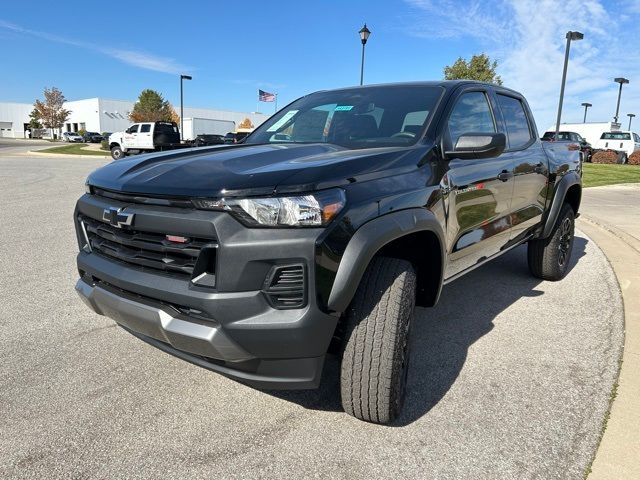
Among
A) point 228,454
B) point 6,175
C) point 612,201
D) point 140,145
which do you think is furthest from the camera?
point 140,145

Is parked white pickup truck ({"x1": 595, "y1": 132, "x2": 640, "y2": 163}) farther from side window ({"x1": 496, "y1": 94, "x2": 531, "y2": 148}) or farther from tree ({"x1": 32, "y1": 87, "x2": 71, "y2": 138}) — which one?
tree ({"x1": 32, "y1": 87, "x2": 71, "y2": 138})

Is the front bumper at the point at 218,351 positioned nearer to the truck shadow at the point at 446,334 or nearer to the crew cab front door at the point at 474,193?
the truck shadow at the point at 446,334

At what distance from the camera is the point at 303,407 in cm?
258

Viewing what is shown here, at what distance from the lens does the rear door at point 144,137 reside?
25.3 metres

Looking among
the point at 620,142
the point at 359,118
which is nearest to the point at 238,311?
the point at 359,118

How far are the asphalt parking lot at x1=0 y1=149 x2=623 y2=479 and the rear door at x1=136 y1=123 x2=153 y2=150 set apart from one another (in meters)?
22.9

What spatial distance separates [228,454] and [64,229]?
562 cm

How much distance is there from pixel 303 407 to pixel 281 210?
117 cm

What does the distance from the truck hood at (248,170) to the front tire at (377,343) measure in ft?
1.64

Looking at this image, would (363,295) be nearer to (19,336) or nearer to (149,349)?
(149,349)

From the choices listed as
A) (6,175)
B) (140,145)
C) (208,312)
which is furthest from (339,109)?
(140,145)

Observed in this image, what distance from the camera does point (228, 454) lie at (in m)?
2.18

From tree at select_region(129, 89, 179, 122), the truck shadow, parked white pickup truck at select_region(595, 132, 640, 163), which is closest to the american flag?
tree at select_region(129, 89, 179, 122)

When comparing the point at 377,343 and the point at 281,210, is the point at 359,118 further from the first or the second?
the point at 377,343
